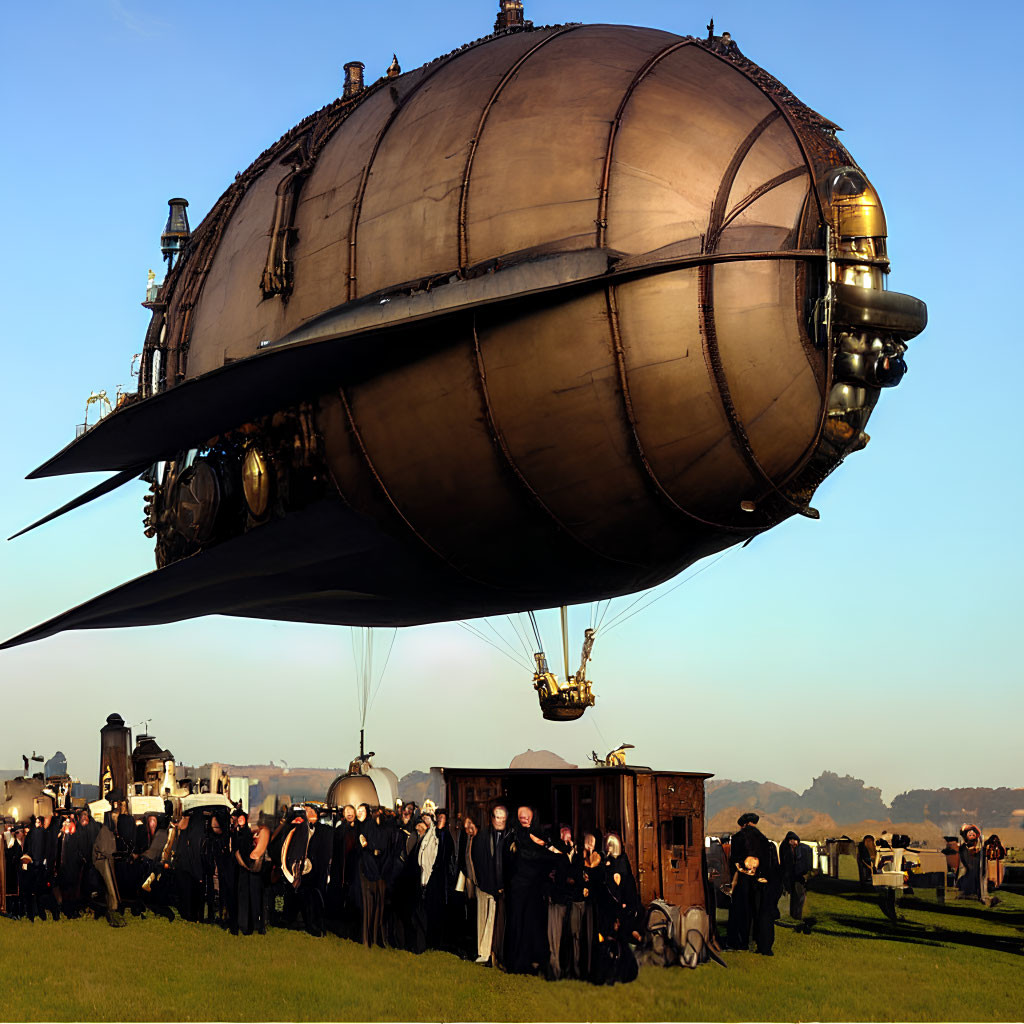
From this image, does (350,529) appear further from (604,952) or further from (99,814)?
(99,814)

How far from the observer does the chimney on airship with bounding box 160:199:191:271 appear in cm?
1689

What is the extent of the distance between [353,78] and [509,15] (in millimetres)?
2045

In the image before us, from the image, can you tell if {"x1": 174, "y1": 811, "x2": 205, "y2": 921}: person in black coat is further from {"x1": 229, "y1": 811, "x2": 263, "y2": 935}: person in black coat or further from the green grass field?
{"x1": 229, "y1": 811, "x2": 263, "y2": 935}: person in black coat

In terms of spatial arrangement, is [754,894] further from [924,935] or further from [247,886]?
[247,886]

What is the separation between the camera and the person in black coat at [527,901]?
13141 millimetres

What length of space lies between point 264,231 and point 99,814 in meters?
12.4

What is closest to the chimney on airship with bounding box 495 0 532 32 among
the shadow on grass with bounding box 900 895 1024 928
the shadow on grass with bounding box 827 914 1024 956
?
the shadow on grass with bounding box 827 914 1024 956

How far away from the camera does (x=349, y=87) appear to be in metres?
15.4

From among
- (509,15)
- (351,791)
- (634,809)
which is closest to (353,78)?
(509,15)

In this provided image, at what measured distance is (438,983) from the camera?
506 inches

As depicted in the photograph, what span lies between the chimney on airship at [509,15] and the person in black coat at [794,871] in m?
10.9

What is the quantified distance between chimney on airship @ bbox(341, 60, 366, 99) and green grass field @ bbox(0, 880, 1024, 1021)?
9.87 meters

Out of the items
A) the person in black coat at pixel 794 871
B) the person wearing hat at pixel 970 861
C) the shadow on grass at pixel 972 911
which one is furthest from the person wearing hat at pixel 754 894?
the person wearing hat at pixel 970 861

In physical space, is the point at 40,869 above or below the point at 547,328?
below
